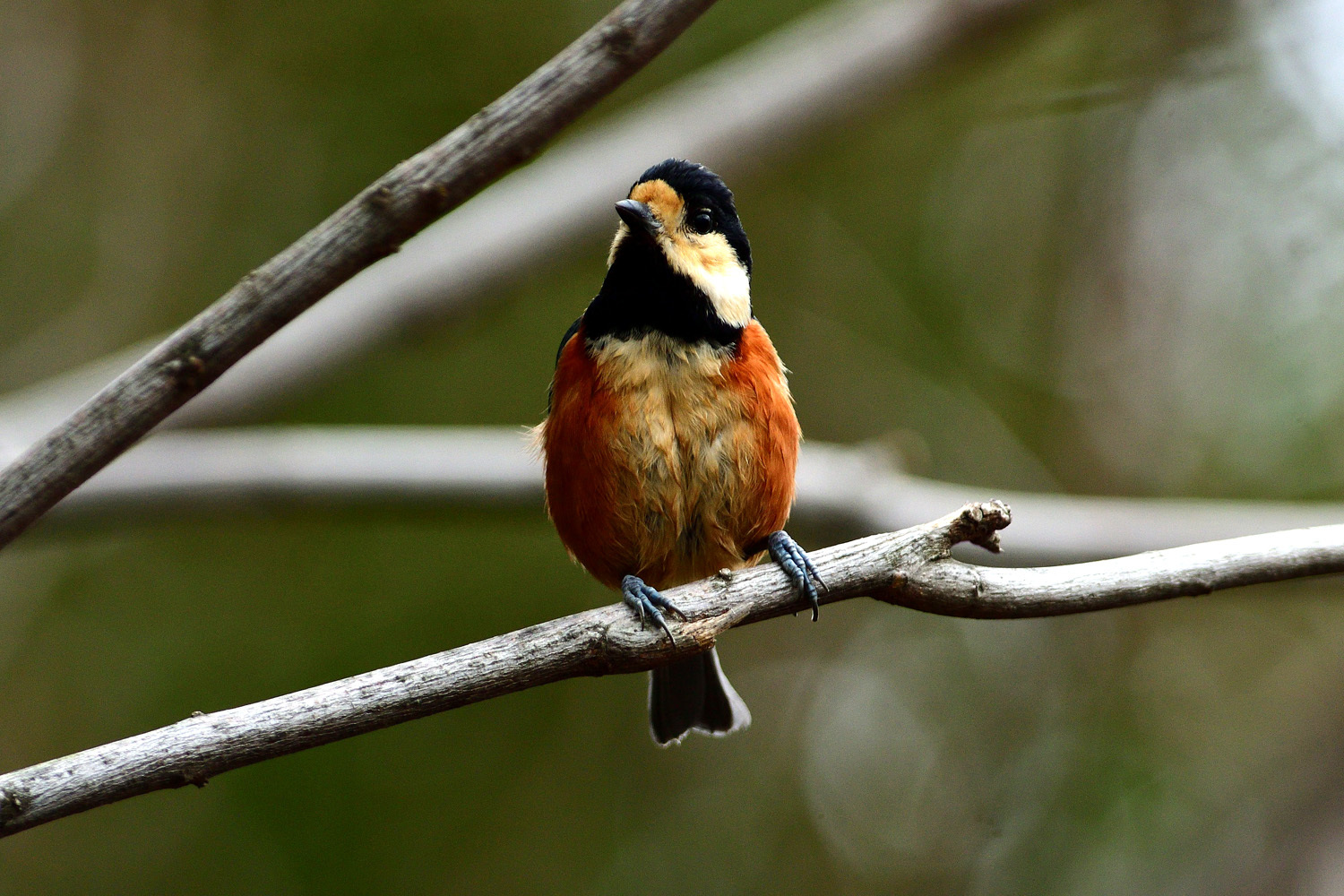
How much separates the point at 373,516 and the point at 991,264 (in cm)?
Result: 572

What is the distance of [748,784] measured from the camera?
9125 mm

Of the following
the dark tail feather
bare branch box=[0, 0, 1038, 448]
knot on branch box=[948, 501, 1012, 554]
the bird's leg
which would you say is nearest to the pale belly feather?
the bird's leg

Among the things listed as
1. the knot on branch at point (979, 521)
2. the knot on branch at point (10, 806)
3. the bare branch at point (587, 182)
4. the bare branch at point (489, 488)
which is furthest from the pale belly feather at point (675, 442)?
the bare branch at point (587, 182)

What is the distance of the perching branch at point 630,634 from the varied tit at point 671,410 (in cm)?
76

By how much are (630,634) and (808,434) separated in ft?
23.5

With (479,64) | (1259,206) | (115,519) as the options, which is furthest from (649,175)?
(1259,206)

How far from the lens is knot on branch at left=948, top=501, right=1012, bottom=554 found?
8.46ft

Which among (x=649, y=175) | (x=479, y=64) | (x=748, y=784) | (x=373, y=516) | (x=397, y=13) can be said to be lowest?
(x=748, y=784)

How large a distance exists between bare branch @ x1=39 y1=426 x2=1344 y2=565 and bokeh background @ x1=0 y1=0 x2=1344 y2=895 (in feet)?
1.99

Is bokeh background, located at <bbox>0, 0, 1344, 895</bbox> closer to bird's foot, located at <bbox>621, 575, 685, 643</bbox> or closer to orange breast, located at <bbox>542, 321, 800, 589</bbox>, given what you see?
orange breast, located at <bbox>542, 321, 800, 589</bbox>

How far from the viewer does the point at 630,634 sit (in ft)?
8.50

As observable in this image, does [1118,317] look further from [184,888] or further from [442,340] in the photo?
[184,888]

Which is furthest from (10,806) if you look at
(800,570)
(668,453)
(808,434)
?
(808,434)

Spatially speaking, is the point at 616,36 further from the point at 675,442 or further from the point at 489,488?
the point at 489,488
